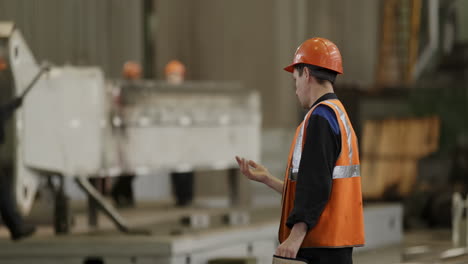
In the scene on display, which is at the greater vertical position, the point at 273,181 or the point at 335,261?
the point at 273,181

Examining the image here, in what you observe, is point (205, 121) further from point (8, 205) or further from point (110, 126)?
point (8, 205)

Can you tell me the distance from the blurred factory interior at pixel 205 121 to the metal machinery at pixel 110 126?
0.05 feet

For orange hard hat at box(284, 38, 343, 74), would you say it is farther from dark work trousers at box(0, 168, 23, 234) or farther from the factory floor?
dark work trousers at box(0, 168, 23, 234)

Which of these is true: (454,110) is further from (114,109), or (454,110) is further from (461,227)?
(114,109)

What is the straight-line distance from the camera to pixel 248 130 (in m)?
9.38

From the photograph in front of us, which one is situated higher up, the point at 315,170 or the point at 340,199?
the point at 315,170

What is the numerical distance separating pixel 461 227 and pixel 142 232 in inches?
121

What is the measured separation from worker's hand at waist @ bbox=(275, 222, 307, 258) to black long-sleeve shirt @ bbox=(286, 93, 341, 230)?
0.06 feet

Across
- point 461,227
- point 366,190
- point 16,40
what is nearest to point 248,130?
point 461,227

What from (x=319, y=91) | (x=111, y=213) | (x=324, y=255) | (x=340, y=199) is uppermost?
(x=319, y=91)

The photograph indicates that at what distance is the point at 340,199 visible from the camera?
2922mm

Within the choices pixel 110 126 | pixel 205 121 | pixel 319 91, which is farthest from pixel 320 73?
pixel 205 121

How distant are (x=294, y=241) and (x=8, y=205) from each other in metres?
4.24

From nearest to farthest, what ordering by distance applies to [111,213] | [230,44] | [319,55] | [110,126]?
[319,55], [111,213], [110,126], [230,44]
